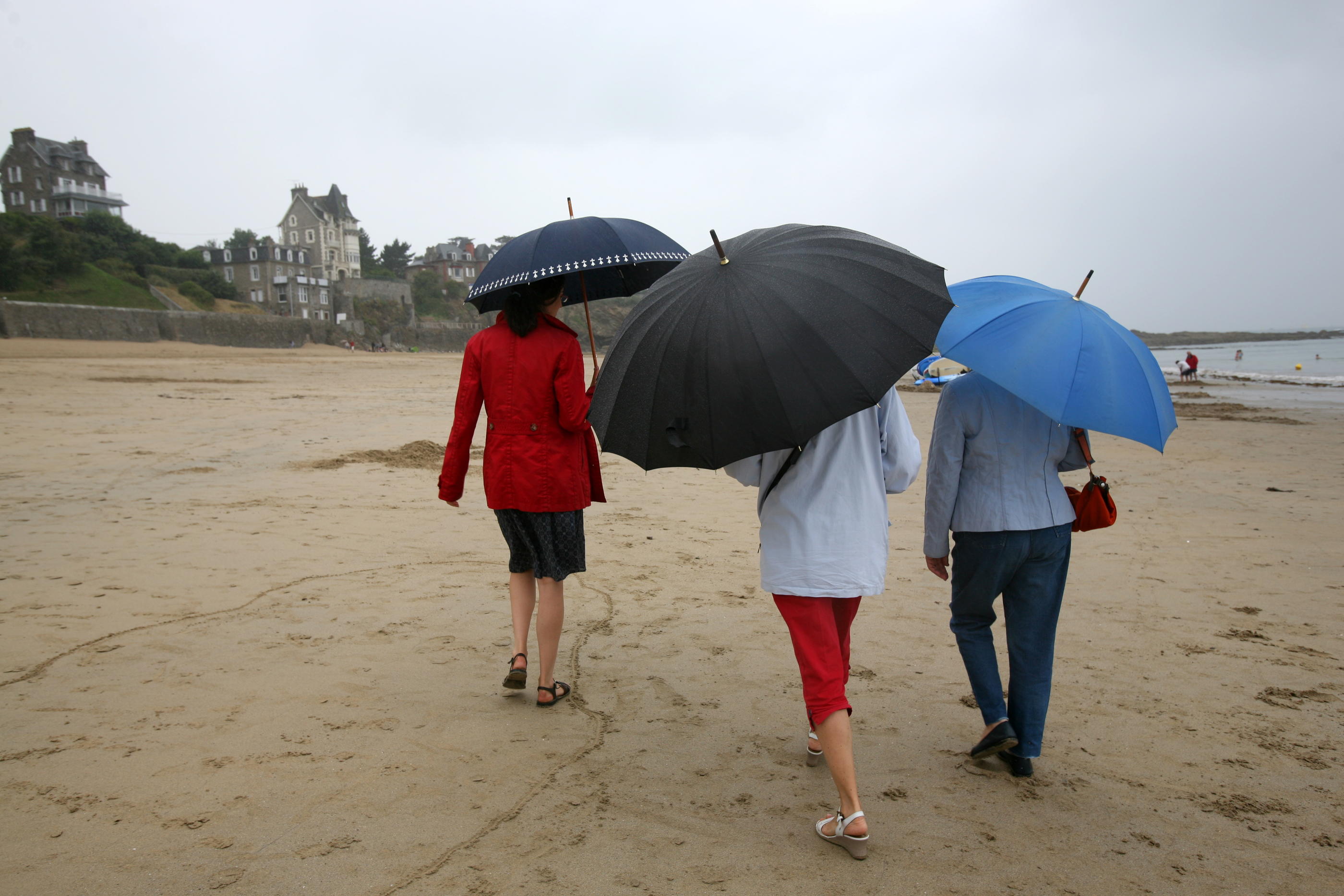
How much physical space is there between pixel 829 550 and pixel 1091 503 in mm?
1099

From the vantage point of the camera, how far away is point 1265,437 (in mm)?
13914

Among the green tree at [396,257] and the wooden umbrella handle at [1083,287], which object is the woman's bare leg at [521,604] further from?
the green tree at [396,257]

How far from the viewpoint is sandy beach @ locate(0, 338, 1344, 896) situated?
2369mm

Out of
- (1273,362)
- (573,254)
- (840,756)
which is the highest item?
(1273,362)

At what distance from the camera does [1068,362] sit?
2590mm

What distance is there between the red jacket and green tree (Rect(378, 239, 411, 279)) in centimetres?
10292

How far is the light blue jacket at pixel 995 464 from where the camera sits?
2.79 m

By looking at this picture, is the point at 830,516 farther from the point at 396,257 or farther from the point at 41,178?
the point at 396,257

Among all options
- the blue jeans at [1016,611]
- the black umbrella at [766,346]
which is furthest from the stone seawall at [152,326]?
the blue jeans at [1016,611]

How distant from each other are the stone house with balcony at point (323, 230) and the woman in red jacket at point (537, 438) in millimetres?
80290

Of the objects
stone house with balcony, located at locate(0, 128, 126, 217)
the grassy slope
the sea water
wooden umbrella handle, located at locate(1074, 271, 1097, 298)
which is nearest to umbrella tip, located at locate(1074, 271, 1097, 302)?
wooden umbrella handle, located at locate(1074, 271, 1097, 298)

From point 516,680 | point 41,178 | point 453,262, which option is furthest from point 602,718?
point 453,262

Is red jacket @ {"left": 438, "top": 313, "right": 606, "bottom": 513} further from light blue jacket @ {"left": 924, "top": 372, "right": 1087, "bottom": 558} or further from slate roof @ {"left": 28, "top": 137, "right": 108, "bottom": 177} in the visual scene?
slate roof @ {"left": 28, "top": 137, "right": 108, "bottom": 177}

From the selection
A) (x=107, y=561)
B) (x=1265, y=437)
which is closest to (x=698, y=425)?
(x=107, y=561)
